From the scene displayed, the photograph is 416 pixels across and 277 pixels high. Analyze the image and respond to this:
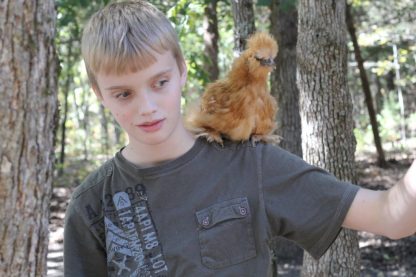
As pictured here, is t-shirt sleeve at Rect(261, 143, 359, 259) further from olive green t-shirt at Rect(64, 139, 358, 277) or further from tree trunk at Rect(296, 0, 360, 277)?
tree trunk at Rect(296, 0, 360, 277)

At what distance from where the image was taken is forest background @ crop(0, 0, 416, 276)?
255 inches

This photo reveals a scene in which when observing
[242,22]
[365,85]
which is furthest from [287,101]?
[365,85]

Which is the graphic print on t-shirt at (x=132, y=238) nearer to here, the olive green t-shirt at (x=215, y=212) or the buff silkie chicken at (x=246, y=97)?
the olive green t-shirt at (x=215, y=212)

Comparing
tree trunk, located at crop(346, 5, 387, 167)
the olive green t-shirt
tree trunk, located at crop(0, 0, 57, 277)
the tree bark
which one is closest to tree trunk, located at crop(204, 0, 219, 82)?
tree trunk, located at crop(346, 5, 387, 167)

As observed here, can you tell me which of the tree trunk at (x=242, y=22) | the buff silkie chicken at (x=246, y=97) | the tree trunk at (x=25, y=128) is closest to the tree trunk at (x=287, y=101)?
the tree trunk at (x=242, y=22)

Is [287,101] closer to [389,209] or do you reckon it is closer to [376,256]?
[376,256]

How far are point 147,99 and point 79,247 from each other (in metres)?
0.53

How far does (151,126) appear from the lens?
1.55m

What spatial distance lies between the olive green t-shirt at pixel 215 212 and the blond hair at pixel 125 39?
0.31 m

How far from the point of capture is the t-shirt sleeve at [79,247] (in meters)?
1.71

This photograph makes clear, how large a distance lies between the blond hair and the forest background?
746 millimetres

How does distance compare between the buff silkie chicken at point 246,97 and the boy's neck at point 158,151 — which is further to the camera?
the buff silkie chicken at point 246,97

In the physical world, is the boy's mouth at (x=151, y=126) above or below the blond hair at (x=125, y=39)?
below

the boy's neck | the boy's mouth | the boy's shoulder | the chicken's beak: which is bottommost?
the boy's shoulder
